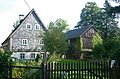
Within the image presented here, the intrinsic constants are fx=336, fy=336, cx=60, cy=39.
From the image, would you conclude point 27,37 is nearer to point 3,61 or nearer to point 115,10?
point 115,10

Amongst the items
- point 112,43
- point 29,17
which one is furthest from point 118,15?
point 29,17

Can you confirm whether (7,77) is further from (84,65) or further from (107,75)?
(107,75)

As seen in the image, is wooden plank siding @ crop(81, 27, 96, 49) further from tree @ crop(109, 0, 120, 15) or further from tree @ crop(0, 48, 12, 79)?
tree @ crop(0, 48, 12, 79)

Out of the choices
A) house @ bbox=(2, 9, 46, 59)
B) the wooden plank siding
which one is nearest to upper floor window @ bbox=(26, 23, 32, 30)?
house @ bbox=(2, 9, 46, 59)

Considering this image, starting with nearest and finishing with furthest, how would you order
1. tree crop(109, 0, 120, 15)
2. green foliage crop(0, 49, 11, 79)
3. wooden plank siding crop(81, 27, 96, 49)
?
green foliage crop(0, 49, 11, 79) → tree crop(109, 0, 120, 15) → wooden plank siding crop(81, 27, 96, 49)

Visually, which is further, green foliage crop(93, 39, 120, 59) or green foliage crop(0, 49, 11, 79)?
green foliage crop(93, 39, 120, 59)

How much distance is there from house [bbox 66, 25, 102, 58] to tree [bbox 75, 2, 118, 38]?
10.1 meters

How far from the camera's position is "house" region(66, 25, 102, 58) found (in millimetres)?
66756

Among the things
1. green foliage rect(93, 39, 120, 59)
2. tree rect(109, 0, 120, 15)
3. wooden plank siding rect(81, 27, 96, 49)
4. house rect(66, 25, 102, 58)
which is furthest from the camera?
wooden plank siding rect(81, 27, 96, 49)

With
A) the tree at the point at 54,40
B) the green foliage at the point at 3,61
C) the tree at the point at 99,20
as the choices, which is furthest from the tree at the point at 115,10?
the tree at the point at 99,20

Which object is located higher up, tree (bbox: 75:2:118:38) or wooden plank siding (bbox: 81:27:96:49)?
tree (bbox: 75:2:118:38)

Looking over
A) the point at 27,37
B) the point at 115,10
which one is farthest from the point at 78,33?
the point at 115,10

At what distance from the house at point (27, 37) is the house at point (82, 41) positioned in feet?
22.4

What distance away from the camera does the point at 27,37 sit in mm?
67125
